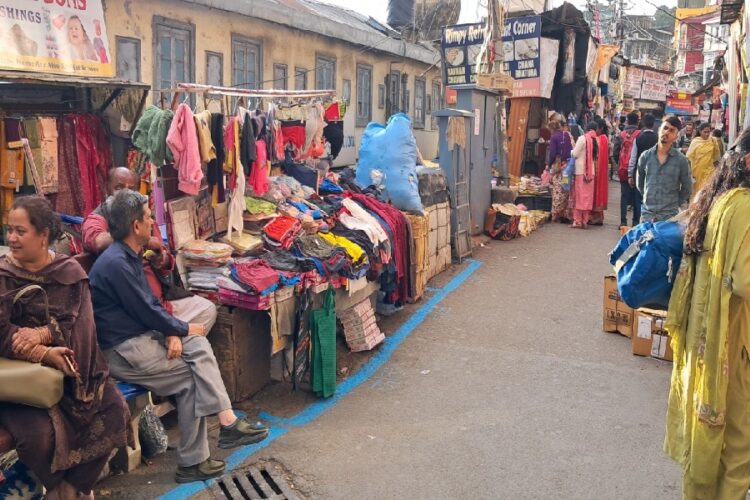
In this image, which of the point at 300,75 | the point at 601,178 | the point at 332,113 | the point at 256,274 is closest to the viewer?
the point at 256,274

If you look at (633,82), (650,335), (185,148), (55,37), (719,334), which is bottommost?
(650,335)

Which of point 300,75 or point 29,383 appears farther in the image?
point 300,75

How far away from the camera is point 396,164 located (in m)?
8.43

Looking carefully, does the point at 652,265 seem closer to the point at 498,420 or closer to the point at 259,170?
the point at 498,420

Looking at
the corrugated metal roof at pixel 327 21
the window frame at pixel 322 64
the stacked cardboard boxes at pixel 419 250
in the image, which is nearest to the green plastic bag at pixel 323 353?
the stacked cardboard boxes at pixel 419 250

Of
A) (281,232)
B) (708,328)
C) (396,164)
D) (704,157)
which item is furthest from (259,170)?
A: (704,157)

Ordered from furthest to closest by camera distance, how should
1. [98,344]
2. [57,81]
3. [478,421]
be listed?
[57,81]
[478,421]
[98,344]

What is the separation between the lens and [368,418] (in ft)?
17.0

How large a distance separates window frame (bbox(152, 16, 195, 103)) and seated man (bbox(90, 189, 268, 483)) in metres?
5.50

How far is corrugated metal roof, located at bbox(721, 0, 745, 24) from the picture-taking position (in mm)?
11141

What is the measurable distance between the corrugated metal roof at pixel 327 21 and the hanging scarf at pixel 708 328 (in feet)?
27.9

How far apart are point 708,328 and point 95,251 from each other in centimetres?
367

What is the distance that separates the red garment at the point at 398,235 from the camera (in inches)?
295

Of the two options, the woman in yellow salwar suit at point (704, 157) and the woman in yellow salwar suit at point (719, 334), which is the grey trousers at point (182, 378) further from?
the woman in yellow salwar suit at point (704, 157)
